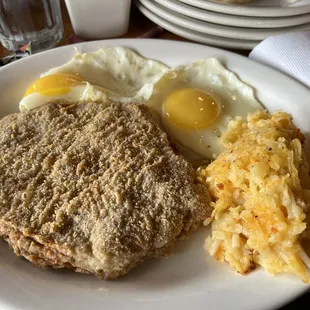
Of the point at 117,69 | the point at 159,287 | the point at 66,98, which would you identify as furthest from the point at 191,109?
the point at 159,287

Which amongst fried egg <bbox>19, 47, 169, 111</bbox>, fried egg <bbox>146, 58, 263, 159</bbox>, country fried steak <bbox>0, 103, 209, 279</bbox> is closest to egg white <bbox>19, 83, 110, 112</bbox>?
fried egg <bbox>19, 47, 169, 111</bbox>

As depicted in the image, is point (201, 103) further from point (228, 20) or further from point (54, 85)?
point (54, 85)

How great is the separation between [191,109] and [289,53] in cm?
58

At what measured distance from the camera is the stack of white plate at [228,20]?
227cm

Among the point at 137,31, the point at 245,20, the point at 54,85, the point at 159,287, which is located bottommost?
the point at 159,287

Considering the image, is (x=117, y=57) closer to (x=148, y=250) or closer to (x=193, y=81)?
(x=193, y=81)

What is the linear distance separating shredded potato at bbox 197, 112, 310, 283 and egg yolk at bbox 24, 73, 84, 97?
31.7 inches

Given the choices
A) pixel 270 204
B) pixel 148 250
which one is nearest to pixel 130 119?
pixel 148 250

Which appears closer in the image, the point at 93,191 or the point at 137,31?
the point at 93,191

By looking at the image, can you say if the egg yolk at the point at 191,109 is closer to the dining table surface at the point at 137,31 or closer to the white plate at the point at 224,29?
the white plate at the point at 224,29

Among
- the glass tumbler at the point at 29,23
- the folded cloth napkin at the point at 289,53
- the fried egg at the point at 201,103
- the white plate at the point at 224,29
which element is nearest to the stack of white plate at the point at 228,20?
the white plate at the point at 224,29

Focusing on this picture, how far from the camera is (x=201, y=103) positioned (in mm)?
2109

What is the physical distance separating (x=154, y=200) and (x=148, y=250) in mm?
194

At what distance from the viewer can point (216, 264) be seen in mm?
1639
